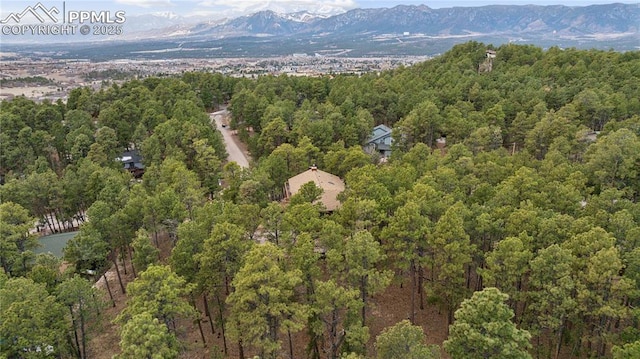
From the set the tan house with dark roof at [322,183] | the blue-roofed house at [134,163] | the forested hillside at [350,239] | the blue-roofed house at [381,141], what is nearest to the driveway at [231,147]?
the forested hillside at [350,239]

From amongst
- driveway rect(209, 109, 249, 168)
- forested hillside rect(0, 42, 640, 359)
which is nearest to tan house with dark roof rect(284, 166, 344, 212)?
forested hillside rect(0, 42, 640, 359)

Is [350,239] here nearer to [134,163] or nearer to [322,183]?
[322,183]

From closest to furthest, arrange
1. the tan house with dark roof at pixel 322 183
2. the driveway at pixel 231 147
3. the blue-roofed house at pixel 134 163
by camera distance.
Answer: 1. the tan house with dark roof at pixel 322 183
2. the blue-roofed house at pixel 134 163
3. the driveway at pixel 231 147

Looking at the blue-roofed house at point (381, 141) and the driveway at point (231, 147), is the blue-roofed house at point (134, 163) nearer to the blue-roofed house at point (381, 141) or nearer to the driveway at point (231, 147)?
the driveway at point (231, 147)

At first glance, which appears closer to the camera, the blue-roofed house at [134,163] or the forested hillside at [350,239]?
the forested hillside at [350,239]

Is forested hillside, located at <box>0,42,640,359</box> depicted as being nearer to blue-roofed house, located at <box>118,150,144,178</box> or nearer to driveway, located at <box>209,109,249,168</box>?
blue-roofed house, located at <box>118,150,144,178</box>

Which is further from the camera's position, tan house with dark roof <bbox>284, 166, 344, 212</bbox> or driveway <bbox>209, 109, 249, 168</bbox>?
driveway <bbox>209, 109, 249, 168</bbox>

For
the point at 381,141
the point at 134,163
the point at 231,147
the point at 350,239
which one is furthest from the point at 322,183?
the point at 134,163

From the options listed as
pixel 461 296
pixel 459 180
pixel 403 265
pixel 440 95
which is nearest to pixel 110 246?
pixel 403 265
